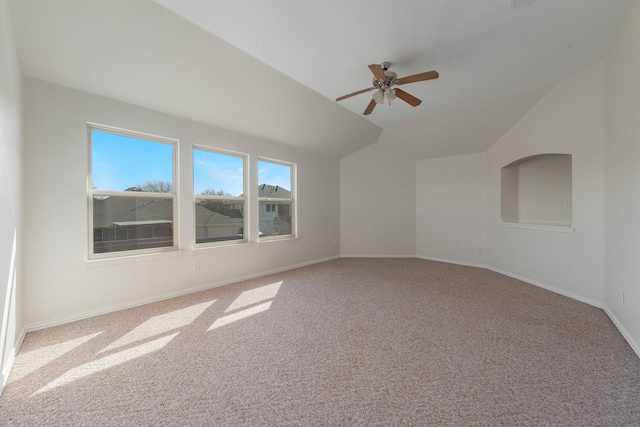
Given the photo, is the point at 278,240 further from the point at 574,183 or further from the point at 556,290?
the point at 574,183

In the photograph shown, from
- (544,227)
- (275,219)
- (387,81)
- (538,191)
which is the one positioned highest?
(387,81)

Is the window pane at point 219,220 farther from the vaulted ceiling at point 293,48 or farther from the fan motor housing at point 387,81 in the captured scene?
the fan motor housing at point 387,81

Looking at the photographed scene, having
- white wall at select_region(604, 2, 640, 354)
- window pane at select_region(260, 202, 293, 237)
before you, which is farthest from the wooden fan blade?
window pane at select_region(260, 202, 293, 237)

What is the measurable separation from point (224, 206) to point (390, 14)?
3307 millimetres

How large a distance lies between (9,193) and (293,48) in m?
2.66

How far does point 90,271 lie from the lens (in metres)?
2.76

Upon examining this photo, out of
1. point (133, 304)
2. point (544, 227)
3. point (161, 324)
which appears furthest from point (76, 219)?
point (544, 227)

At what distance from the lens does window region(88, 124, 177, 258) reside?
2.90 meters

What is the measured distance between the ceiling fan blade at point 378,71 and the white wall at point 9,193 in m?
2.69

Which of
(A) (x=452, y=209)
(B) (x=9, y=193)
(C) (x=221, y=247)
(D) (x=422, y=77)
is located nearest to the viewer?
(B) (x=9, y=193)

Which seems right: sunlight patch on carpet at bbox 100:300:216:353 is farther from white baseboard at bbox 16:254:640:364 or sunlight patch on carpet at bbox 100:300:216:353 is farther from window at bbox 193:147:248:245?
window at bbox 193:147:248:245

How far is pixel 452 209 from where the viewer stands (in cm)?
567

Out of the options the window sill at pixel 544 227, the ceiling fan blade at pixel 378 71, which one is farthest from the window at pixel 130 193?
the window sill at pixel 544 227

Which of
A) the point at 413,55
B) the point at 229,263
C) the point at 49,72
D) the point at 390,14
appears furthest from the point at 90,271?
the point at 413,55
